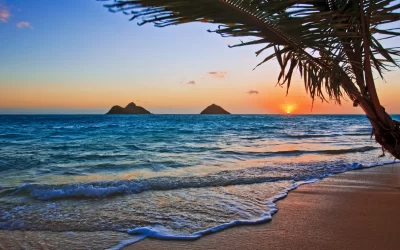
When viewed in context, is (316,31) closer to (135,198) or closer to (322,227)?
(322,227)

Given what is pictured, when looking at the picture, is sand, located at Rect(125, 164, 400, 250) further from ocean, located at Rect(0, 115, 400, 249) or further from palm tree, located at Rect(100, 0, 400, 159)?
palm tree, located at Rect(100, 0, 400, 159)

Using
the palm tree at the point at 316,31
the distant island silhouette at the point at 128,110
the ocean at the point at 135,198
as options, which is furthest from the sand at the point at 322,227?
the distant island silhouette at the point at 128,110

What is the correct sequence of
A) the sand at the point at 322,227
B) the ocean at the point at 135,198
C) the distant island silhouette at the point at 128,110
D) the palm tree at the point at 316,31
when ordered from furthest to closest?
the distant island silhouette at the point at 128,110 → the ocean at the point at 135,198 → the sand at the point at 322,227 → the palm tree at the point at 316,31

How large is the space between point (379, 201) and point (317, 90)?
4140 millimetres

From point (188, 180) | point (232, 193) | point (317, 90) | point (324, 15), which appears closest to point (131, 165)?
point (188, 180)

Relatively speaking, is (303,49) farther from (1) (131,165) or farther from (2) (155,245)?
(1) (131,165)

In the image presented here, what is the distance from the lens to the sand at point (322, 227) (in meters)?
3.79

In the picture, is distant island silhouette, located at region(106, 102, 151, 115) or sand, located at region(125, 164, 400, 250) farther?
distant island silhouette, located at region(106, 102, 151, 115)

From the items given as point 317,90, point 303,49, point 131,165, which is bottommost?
point 131,165

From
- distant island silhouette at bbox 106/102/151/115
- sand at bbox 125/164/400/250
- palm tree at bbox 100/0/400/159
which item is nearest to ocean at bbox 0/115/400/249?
sand at bbox 125/164/400/250

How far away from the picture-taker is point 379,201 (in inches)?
226

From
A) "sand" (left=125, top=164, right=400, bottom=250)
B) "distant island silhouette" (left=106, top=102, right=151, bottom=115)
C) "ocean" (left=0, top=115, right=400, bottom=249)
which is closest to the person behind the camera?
"sand" (left=125, top=164, right=400, bottom=250)

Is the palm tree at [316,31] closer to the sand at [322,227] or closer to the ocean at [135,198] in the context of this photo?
the sand at [322,227]

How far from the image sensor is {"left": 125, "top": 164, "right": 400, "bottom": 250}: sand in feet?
12.5
